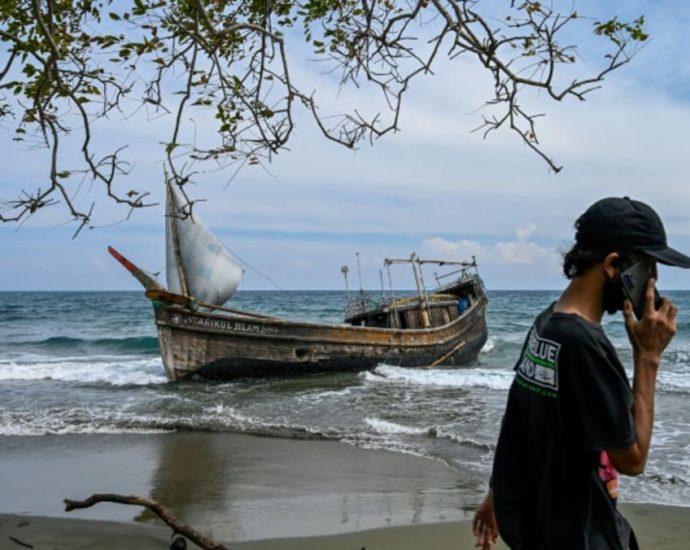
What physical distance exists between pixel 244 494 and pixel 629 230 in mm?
5533

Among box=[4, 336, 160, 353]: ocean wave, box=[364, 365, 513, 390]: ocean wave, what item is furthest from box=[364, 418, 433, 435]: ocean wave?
box=[4, 336, 160, 353]: ocean wave

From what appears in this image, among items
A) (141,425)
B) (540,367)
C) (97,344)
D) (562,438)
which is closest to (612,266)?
(540,367)

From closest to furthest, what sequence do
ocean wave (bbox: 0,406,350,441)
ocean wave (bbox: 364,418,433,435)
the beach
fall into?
the beach, ocean wave (bbox: 0,406,350,441), ocean wave (bbox: 364,418,433,435)

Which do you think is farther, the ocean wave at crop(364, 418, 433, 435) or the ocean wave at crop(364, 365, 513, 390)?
the ocean wave at crop(364, 365, 513, 390)

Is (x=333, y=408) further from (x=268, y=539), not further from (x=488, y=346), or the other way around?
(x=488, y=346)

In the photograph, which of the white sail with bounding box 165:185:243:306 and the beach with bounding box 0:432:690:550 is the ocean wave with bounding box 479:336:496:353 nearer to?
the white sail with bounding box 165:185:243:306

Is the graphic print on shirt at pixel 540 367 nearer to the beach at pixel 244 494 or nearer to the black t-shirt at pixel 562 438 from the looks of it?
the black t-shirt at pixel 562 438

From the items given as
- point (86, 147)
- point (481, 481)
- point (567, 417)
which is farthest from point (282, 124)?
point (481, 481)

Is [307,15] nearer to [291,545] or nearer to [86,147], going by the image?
[86,147]

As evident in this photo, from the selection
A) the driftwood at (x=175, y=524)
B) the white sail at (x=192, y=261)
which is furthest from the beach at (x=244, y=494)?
the white sail at (x=192, y=261)

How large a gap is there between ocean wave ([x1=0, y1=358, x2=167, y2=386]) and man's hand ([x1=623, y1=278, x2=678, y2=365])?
629 inches

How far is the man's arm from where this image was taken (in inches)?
72.2

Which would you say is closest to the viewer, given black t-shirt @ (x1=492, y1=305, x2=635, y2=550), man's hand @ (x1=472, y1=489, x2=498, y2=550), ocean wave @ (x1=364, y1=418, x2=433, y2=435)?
black t-shirt @ (x1=492, y1=305, x2=635, y2=550)

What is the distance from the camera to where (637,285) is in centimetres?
191
